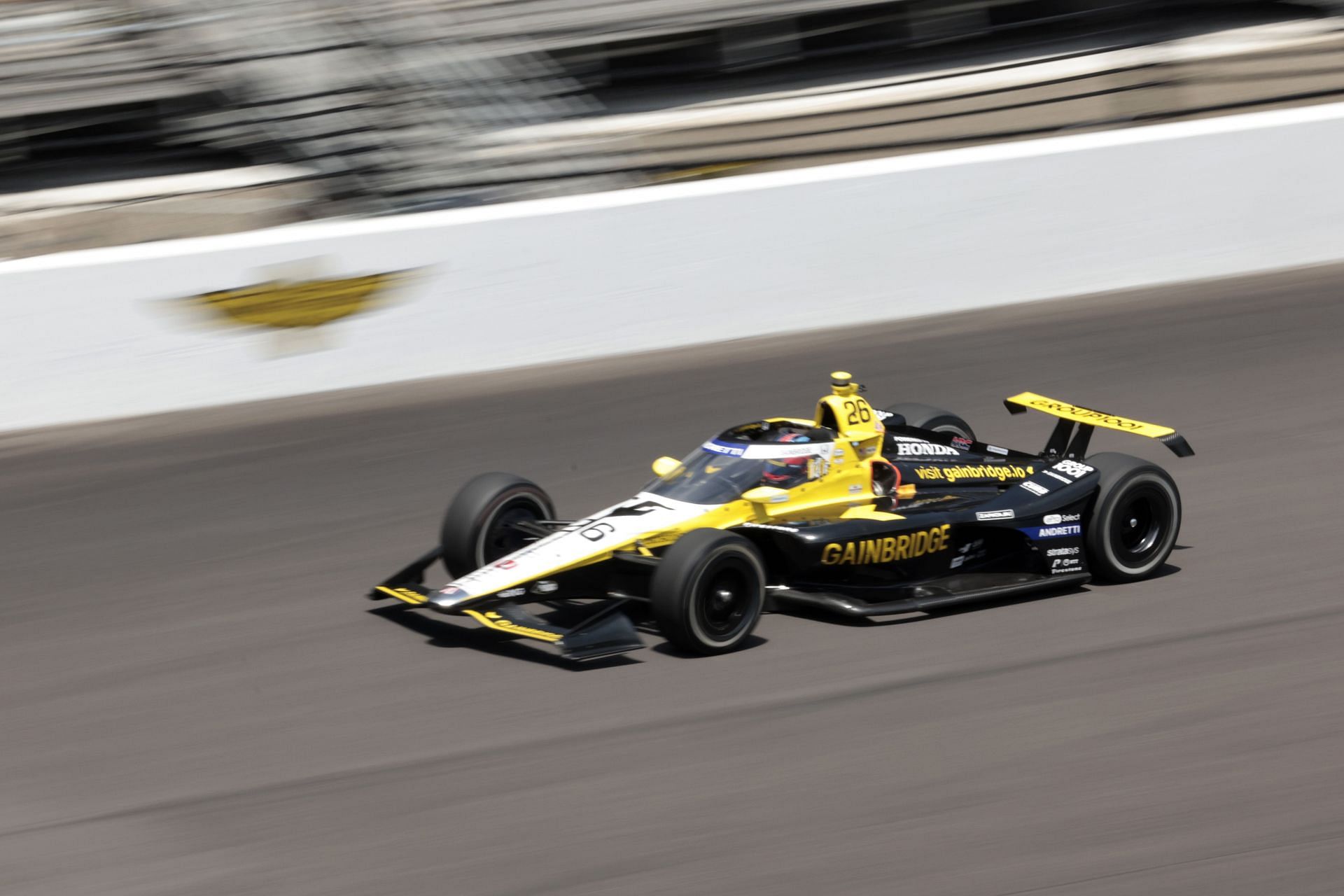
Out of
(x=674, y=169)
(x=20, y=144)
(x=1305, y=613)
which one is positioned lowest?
(x=1305, y=613)

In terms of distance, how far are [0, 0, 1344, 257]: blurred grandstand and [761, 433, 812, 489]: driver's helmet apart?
6.78m

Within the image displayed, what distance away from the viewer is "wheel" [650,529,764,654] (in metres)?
6.42

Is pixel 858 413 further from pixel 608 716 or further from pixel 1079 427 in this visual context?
pixel 608 716

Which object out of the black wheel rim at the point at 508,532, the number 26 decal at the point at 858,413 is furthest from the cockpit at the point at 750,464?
the black wheel rim at the point at 508,532

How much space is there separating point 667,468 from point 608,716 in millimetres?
1675

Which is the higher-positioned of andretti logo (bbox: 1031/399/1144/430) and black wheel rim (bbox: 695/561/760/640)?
andretti logo (bbox: 1031/399/1144/430)

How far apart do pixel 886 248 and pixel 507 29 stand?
434cm

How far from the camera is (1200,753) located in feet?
18.2

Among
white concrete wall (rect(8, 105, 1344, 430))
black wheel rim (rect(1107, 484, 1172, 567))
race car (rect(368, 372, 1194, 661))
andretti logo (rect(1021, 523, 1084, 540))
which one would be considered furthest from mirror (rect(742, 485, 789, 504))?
white concrete wall (rect(8, 105, 1344, 430))

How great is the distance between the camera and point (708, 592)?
21.5 feet

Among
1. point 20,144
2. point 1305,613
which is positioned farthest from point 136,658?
point 20,144

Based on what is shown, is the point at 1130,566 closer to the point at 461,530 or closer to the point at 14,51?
the point at 461,530

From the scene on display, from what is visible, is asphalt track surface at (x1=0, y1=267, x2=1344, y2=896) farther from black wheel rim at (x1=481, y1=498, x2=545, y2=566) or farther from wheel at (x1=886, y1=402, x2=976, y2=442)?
wheel at (x1=886, y1=402, x2=976, y2=442)

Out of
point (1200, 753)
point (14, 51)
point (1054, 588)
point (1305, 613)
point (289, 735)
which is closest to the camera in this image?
point (1200, 753)
